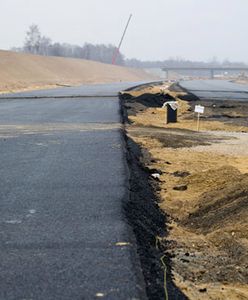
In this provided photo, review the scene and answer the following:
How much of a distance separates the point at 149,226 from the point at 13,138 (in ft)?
29.0

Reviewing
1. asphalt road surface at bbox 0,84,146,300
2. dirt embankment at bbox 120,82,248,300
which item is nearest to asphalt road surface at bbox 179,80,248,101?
dirt embankment at bbox 120,82,248,300

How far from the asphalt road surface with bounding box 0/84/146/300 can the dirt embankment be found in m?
0.79

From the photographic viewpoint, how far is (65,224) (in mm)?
6332

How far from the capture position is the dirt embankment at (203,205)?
5668 millimetres

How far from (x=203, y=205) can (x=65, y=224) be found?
318cm

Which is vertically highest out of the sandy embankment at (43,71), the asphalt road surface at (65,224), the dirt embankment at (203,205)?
the asphalt road surface at (65,224)

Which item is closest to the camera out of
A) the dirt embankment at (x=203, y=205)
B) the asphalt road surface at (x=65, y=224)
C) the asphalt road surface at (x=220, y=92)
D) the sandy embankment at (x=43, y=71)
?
the asphalt road surface at (x=65, y=224)

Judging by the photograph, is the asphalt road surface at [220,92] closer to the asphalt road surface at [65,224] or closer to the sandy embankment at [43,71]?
the sandy embankment at [43,71]

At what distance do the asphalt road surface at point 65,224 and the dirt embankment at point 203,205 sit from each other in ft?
2.60

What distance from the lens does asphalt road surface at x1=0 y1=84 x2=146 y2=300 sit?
4469 mm

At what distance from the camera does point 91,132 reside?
16.5 m

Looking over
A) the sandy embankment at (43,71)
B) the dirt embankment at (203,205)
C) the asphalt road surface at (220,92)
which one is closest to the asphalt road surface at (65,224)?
the dirt embankment at (203,205)

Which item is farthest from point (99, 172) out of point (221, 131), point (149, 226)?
point (221, 131)

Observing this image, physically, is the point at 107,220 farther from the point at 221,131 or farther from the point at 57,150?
the point at 221,131
